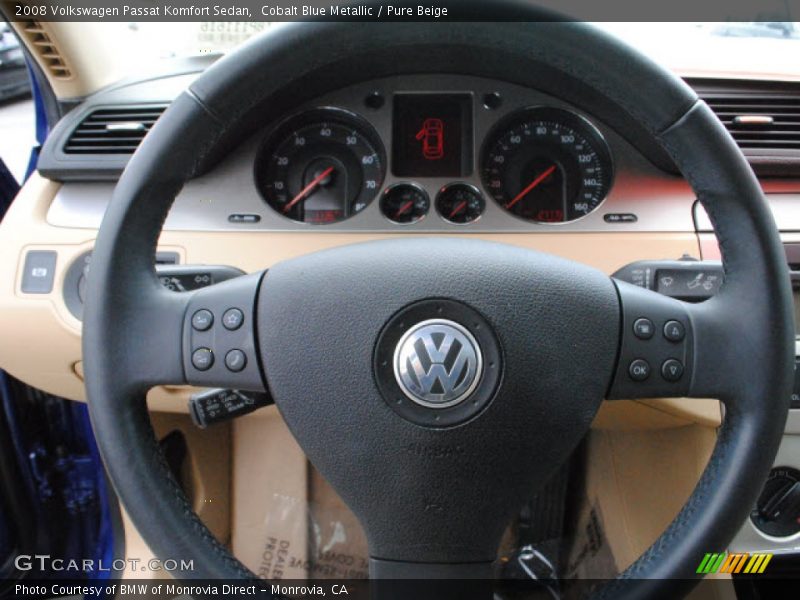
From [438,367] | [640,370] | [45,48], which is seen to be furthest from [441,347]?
[45,48]

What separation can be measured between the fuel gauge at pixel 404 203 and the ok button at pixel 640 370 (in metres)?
0.69

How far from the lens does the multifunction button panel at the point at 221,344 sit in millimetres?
807

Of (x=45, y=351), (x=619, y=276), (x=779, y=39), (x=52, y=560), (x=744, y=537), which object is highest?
(x=779, y=39)

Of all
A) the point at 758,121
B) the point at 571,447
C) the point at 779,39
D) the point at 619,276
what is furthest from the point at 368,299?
the point at 779,39

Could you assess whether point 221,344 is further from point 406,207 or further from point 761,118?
point 761,118

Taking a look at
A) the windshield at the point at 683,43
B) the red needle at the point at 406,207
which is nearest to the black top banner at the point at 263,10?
the windshield at the point at 683,43

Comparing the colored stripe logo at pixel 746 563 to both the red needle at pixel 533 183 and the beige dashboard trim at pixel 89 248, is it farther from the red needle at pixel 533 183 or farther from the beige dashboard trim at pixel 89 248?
the red needle at pixel 533 183

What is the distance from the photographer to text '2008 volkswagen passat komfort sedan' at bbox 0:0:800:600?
0.78 m

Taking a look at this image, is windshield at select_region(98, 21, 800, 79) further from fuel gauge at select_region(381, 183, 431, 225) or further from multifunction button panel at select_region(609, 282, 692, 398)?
multifunction button panel at select_region(609, 282, 692, 398)

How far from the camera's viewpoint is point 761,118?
4.70 ft

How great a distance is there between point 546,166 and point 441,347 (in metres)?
0.82

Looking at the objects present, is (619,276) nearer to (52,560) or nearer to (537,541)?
(537,541)

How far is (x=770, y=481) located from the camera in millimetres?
1334

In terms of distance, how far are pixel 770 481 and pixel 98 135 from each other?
4.60ft
